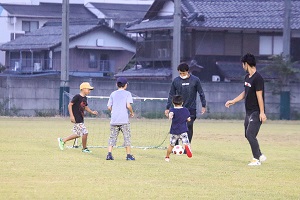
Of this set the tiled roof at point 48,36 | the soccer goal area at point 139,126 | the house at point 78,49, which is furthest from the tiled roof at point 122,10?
the soccer goal area at point 139,126

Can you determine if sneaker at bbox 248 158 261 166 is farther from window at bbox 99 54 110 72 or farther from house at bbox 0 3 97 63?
house at bbox 0 3 97 63

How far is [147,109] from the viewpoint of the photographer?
31109mm

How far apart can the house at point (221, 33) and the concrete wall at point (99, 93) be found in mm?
7169

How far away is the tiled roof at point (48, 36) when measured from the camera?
57969mm

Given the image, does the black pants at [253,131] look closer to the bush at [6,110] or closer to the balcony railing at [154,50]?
the bush at [6,110]

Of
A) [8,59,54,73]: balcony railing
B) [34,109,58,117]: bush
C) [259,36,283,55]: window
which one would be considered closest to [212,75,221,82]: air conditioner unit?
[259,36,283,55]: window

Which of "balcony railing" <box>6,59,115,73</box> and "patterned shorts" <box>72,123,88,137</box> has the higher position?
"balcony railing" <box>6,59,115,73</box>

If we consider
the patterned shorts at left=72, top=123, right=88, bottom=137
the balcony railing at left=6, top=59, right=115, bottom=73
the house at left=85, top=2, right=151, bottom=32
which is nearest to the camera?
the patterned shorts at left=72, top=123, right=88, bottom=137

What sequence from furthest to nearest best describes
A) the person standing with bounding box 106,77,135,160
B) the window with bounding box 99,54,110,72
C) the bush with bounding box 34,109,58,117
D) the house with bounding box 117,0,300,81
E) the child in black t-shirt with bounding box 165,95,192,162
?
1. the window with bounding box 99,54,110,72
2. the house with bounding box 117,0,300,81
3. the bush with bounding box 34,109,58,117
4. the person standing with bounding box 106,77,135,160
5. the child in black t-shirt with bounding box 165,95,192,162

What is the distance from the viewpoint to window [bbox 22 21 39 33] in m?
67.3

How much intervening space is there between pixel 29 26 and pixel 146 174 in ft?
184

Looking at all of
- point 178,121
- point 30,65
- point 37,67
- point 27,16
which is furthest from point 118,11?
point 178,121

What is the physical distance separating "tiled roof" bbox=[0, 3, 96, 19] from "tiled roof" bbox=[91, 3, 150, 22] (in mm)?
1366

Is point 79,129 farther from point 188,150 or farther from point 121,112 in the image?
point 188,150
